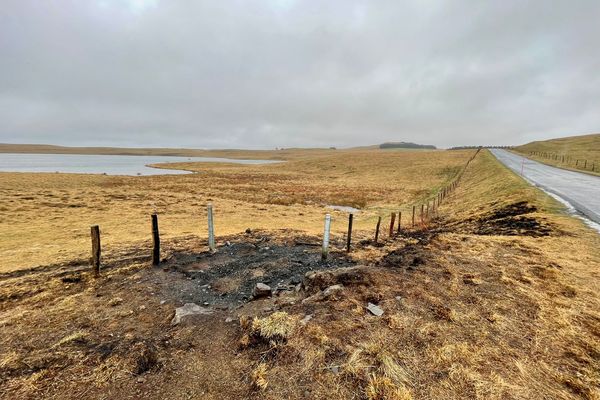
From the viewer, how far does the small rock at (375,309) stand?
19.0 ft

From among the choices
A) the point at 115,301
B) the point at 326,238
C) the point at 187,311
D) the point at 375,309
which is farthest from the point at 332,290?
the point at 115,301

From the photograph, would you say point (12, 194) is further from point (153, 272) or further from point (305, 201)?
point (153, 272)

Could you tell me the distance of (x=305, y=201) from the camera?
32.7 meters

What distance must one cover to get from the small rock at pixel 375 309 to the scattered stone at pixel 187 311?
329 centimetres

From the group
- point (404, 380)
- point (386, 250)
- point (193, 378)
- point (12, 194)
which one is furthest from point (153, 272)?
point (12, 194)

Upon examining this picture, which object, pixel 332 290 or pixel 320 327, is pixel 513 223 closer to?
pixel 332 290

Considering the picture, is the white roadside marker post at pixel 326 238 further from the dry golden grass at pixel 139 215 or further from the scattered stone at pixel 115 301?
the dry golden grass at pixel 139 215

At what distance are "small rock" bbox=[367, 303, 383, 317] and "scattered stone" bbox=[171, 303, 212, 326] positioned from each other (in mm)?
3293

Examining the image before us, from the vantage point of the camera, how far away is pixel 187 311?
6.34 metres

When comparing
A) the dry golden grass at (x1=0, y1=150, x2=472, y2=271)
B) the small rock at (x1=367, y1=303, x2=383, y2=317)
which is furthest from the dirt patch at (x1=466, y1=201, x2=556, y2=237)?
the small rock at (x1=367, y1=303, x2=383, y2=317)

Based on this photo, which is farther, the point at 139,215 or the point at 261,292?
the point at 139,215

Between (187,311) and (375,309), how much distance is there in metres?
3.87

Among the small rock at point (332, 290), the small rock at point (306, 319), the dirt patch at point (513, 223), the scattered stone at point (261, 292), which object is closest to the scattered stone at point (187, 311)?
the scattered stone at point (261, 292)

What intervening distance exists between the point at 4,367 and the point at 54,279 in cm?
446
